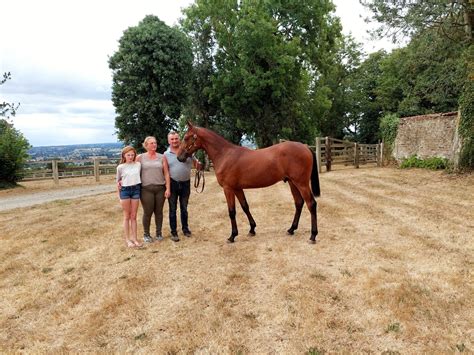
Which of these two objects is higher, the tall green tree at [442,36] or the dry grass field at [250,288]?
the tall green tree at [442,36]

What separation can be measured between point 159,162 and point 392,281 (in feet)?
13.5

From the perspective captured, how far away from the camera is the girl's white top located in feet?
18.9

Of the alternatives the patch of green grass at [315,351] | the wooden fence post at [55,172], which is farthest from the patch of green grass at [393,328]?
the wooden fence post at [55,172]

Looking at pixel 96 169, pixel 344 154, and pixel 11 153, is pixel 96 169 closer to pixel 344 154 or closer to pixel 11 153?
pixel 11 153

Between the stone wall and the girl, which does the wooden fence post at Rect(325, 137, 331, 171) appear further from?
the girl

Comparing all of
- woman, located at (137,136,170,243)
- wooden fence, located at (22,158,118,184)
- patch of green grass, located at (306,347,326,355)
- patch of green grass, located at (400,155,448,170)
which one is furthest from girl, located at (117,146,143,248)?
patch of green grass, located at (400,155,448,170)

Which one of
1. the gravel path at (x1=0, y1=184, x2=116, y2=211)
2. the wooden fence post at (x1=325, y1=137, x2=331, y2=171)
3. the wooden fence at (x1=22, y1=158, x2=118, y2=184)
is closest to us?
the gravel path at (x1=0, y1=184, x2=116, y2=211)

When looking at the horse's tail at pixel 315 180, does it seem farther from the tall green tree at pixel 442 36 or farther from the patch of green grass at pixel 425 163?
the patch of green grass at pixel 425 163

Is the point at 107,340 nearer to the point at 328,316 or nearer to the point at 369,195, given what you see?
the point at 328,316

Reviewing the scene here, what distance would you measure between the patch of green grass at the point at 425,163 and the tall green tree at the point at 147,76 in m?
14.5

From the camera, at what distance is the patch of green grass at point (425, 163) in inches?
644

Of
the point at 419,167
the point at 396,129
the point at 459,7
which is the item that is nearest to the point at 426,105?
the point at 396,129

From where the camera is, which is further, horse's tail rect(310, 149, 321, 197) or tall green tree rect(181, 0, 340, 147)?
tall green tree rect(181, 0, 340, 147)

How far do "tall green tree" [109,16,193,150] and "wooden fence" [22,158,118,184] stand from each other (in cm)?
323
